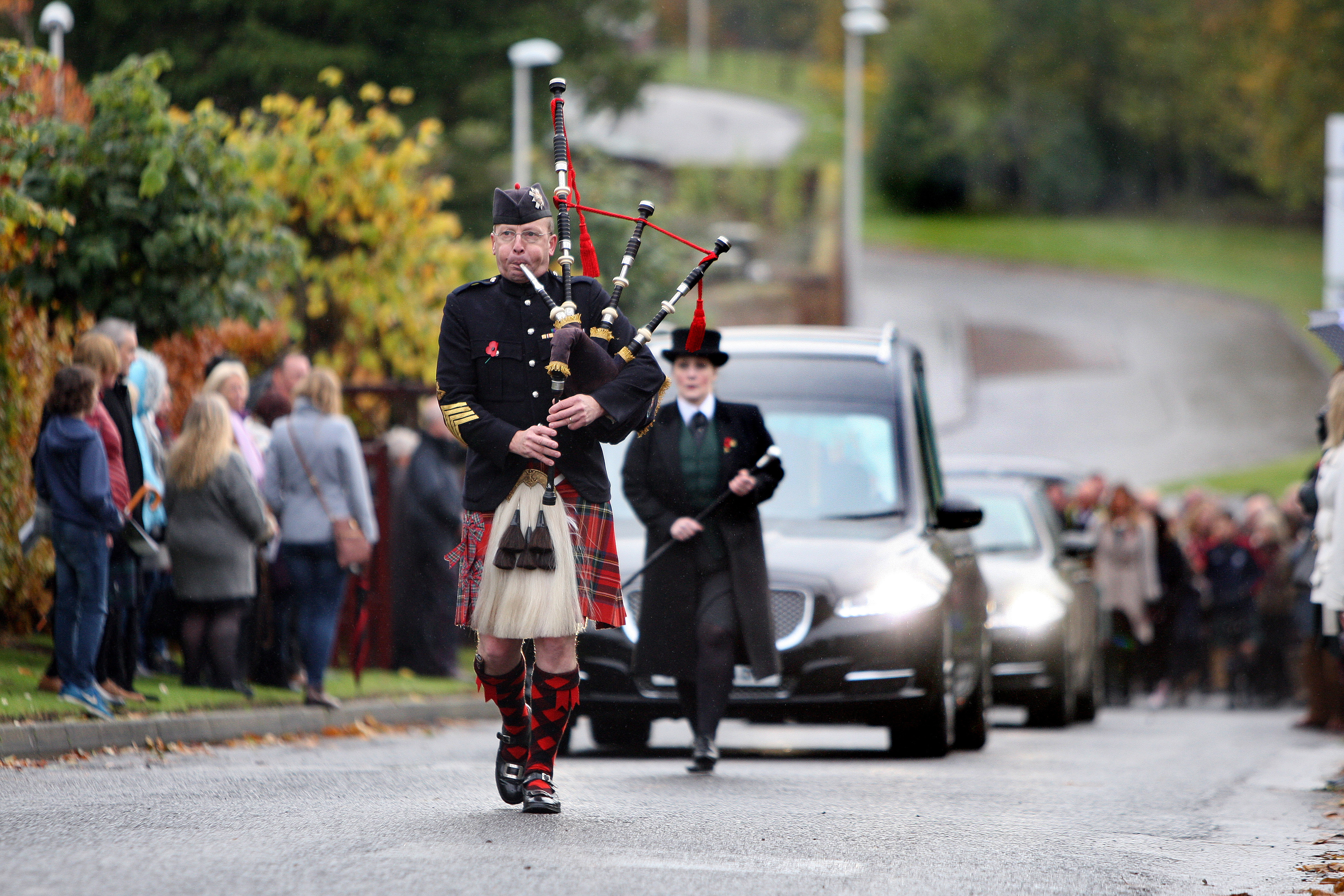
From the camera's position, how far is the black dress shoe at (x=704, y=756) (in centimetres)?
959

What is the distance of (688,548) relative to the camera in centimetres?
990

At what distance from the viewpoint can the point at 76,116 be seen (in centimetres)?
1906

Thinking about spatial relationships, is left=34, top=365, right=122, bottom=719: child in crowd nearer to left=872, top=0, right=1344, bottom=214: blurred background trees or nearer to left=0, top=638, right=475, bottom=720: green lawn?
left=0, top=638, right=475, bottom=720: green lawn

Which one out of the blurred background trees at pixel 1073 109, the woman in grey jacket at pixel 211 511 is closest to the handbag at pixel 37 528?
the woman in grey jacket at pixel 211 511

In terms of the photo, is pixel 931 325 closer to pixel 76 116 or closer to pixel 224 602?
pixel 76 116

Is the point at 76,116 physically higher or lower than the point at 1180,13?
lower

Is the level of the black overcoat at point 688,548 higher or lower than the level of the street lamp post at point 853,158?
lower

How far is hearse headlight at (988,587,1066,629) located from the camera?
50.0 ft

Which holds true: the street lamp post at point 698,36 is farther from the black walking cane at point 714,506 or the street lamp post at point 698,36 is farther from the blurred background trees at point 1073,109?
the black walking cane at point 714,506

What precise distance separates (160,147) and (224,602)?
3.15m

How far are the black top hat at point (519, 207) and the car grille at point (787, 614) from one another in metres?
3.74

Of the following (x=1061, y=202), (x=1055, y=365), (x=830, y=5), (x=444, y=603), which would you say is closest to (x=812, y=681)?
(x=444, y=603)

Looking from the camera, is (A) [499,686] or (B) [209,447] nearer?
(A) [499,686]

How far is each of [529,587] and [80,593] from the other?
160 inches
